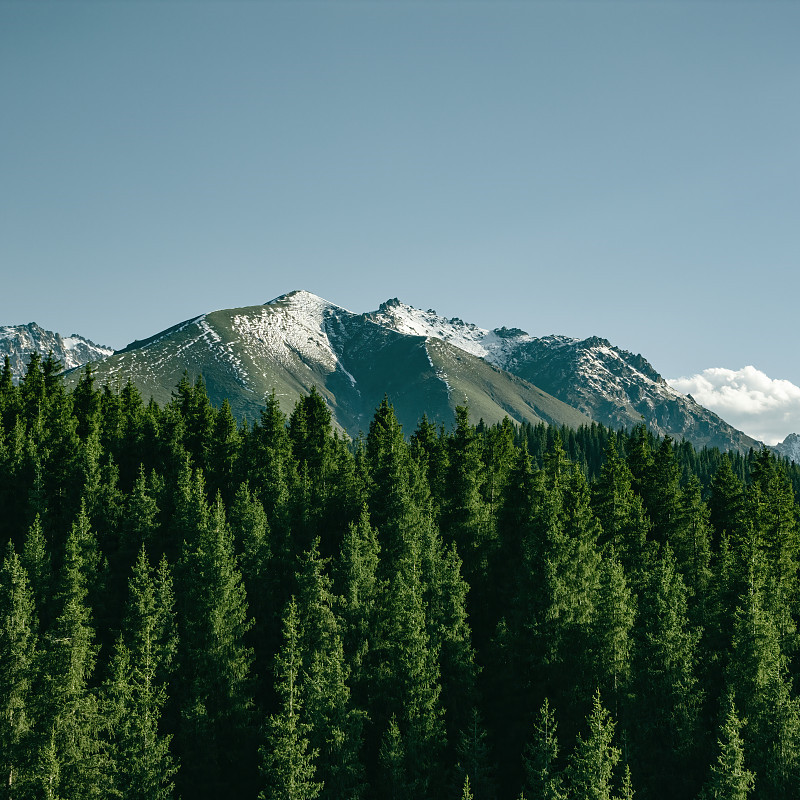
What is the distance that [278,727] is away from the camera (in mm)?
45281

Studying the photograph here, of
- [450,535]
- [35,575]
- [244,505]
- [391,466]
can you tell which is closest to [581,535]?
[450,535]

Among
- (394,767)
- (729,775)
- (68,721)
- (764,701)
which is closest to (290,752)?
(394,767)

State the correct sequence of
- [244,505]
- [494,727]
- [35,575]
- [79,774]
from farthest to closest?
[244,505]
[35,575]
[494,727]
[79,774]

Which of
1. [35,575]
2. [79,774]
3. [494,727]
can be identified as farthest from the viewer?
[35,575]

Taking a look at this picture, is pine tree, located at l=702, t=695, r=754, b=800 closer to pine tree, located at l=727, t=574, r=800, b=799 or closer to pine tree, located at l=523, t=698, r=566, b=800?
pine tree, located at l=727, t=574, r=800, b=799

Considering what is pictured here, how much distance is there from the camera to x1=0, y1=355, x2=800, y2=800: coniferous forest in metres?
45.8

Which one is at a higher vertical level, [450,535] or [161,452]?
[161,452]

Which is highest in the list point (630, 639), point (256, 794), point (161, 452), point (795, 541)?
point (161, 452)

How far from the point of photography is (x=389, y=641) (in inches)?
2103

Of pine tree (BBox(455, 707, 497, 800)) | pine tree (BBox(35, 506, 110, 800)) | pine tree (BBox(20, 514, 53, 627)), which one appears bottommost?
pine tree (BBox(455, 707, 497, 800))

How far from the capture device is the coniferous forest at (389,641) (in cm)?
4584

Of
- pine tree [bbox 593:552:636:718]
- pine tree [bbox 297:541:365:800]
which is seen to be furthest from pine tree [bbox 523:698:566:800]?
pine tree [bbox 297:541:365:800]

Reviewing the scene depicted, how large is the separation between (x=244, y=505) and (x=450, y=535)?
20.4 meters

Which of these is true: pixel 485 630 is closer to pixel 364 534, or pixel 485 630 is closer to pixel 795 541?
pixel 364 534
